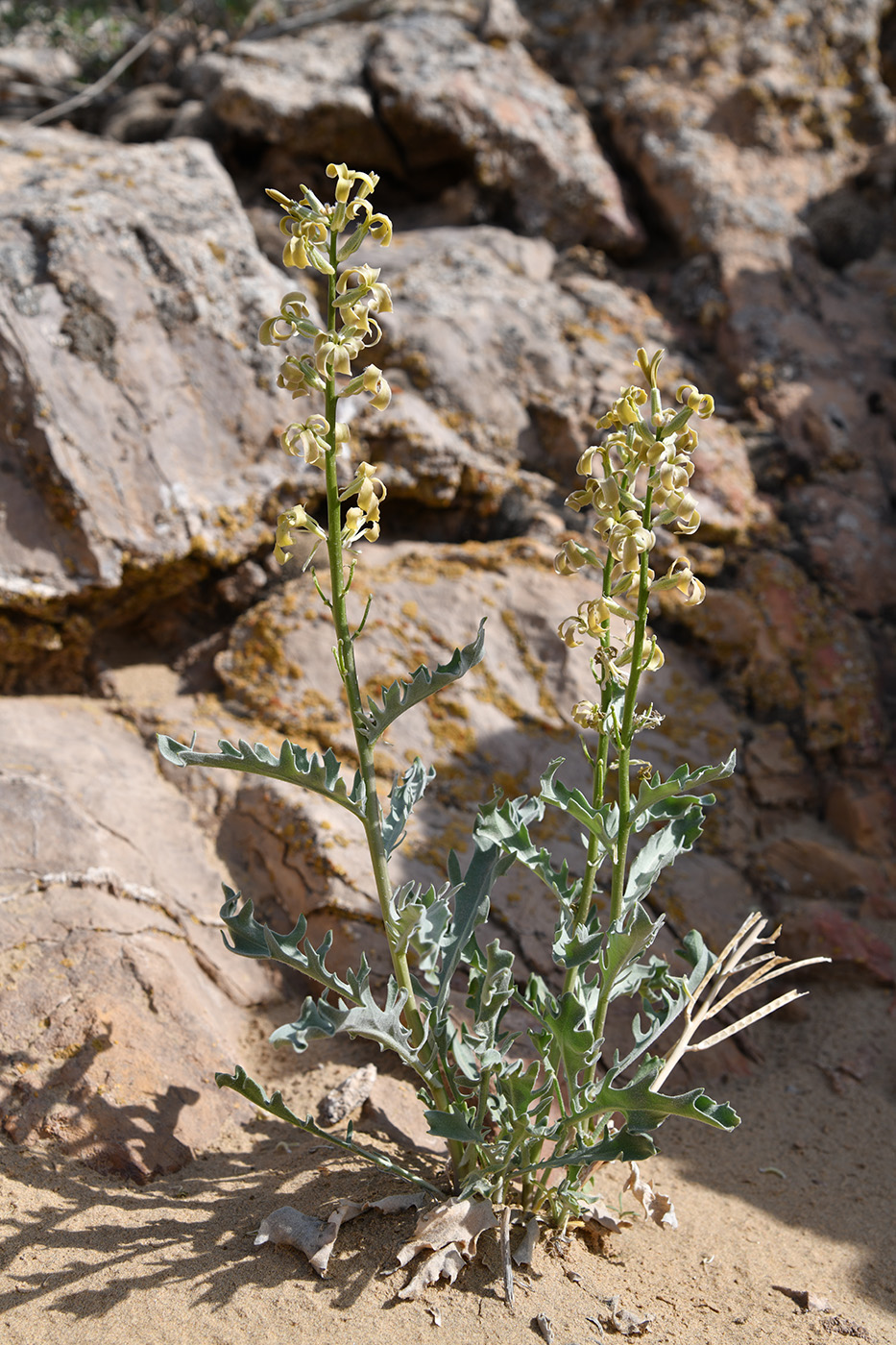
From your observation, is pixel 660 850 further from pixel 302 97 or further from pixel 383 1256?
pixel 302 97

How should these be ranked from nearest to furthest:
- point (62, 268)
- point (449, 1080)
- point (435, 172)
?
point (449, 1080) → point (62, 268) → point (435, 172)

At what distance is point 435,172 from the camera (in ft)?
19.7

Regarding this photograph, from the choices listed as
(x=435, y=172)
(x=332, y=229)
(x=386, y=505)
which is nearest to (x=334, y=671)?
(x=386, y=505)

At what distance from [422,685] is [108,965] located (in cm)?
162

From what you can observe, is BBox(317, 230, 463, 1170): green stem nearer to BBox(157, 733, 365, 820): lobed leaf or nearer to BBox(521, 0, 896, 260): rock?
BBox(157, 733, 365, 820): lobed leaf

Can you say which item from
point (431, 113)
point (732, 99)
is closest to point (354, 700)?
point (431, 113)

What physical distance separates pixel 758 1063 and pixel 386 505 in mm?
3051

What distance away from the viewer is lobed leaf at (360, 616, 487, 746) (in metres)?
1.92

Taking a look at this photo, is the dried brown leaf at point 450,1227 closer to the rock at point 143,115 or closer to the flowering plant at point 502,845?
the flowering plant at point 502,845

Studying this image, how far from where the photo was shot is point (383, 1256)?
225cm

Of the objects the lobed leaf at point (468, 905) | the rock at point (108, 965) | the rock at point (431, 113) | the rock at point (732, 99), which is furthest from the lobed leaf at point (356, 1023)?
the rock at point (732, 99)

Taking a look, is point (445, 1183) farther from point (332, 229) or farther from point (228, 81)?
point (228, 81)

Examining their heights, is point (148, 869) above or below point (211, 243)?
below

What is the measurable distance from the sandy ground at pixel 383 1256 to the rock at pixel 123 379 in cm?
221
